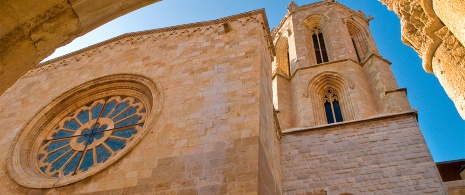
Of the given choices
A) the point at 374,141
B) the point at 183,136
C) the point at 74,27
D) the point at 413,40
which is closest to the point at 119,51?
the point at 183,136

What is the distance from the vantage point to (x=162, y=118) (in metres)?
5.98

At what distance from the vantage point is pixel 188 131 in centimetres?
549

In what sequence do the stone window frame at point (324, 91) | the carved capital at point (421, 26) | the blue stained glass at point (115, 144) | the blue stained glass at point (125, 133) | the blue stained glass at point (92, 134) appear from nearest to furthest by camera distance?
the carved capital at point (421, 26) → the blue stained glass at point (115, 144) → the blue stained glass at point (125, 133) → the blue stained glass at point (92, 134) → the stone window frame at point (324, 91)

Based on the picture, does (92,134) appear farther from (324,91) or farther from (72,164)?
(324,91)

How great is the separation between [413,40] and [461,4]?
1.56 ft

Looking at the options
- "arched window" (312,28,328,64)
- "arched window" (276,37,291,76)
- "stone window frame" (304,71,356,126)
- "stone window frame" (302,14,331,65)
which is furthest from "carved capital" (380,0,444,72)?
"arched window" (312,28,328,64)

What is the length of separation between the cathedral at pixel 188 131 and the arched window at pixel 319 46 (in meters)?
4.13

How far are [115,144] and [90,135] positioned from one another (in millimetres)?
807

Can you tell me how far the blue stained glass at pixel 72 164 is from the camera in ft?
20.6

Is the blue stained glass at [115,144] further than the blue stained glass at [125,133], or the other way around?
the blue stained glass at [125,133]

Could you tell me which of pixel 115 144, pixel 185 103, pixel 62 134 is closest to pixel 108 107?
pixel 62 134

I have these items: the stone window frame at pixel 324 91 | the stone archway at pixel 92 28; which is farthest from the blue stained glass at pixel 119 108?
the stone window frame at pixel 324 91

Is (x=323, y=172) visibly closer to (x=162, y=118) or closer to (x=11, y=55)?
(x=162, y=118)

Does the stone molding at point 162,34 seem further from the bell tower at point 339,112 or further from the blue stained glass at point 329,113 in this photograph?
the blue stained glass at point 329,113
